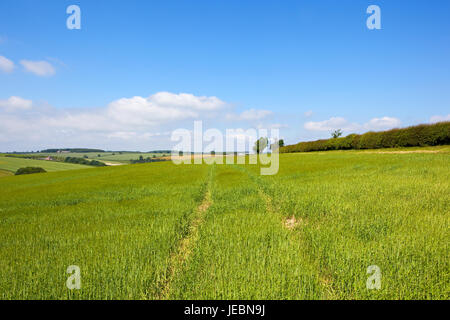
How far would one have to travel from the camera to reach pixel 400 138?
31.7 meters

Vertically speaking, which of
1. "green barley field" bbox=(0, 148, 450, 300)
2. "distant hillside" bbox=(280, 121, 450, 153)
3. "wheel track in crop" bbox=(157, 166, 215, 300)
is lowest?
"wheel track in crop" bbox=(157, 166, 215, 300)

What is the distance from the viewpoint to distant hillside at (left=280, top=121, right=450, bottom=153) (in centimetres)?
2692

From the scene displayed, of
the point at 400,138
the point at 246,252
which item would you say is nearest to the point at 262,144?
the point at 400,138

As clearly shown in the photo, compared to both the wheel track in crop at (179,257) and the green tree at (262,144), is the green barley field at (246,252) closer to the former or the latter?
the wheel track in crop at (179,257)

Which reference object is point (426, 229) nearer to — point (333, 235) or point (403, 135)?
point (333, 235)

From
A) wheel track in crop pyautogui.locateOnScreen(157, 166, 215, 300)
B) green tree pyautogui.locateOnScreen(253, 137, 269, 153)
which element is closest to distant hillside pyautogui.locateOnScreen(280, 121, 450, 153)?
wheel track in crop pyautogui.locateOnScreen(157, 166, 215, 300)

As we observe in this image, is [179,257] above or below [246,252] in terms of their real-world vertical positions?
below

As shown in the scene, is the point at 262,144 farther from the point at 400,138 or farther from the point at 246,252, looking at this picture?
the point at 246,252

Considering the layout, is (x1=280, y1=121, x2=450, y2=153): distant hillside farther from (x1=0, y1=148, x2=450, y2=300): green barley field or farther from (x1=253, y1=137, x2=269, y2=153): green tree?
(x1=253, y1=137, x2=269, y2=153): green tree

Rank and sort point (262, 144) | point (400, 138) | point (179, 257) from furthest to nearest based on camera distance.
Result: point (262, 144), point (400, 138), point (179, 257)

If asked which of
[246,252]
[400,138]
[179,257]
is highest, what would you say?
[400,138]

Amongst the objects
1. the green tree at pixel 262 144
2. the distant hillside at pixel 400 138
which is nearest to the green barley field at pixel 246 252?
the distant hillside at pixel 400 138

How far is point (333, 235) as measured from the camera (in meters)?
5.17

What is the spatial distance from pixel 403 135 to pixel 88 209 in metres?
41.8
